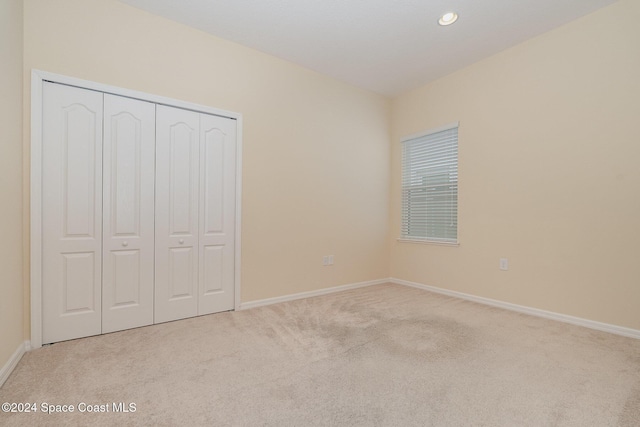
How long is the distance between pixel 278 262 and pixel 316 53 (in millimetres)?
2458

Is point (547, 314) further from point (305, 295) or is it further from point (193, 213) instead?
point (193, 213)

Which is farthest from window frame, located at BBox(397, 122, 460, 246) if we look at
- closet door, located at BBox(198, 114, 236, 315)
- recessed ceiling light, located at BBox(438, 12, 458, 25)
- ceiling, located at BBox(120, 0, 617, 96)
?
closet door, located at BBox(198, 114, 236, 315)

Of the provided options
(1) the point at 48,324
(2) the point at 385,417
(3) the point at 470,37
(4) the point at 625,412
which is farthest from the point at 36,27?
(4) the point at 625,412

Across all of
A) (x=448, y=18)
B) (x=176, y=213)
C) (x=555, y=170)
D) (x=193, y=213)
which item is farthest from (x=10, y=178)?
(x=555, y=170)

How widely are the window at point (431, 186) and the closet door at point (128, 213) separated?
333 centimetres

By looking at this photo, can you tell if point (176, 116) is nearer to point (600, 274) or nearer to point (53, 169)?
point (53, 169)

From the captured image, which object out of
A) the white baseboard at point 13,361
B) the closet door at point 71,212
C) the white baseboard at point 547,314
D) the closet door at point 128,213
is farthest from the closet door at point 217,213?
the white baseboard at point 547,314

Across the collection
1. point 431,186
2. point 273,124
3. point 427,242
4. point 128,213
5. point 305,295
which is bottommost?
point 305,295

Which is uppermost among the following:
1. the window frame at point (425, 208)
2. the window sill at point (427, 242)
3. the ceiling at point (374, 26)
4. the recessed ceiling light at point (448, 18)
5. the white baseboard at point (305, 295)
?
the recessed ceiling light at point (448, 18)

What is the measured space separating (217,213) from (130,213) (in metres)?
0.77

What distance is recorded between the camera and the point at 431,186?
13.7ft

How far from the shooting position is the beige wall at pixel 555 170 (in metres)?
2.57

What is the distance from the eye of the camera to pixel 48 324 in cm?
234

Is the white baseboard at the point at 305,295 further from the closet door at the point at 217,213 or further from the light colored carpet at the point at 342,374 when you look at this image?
the light colored carpet at the point at 342,374
